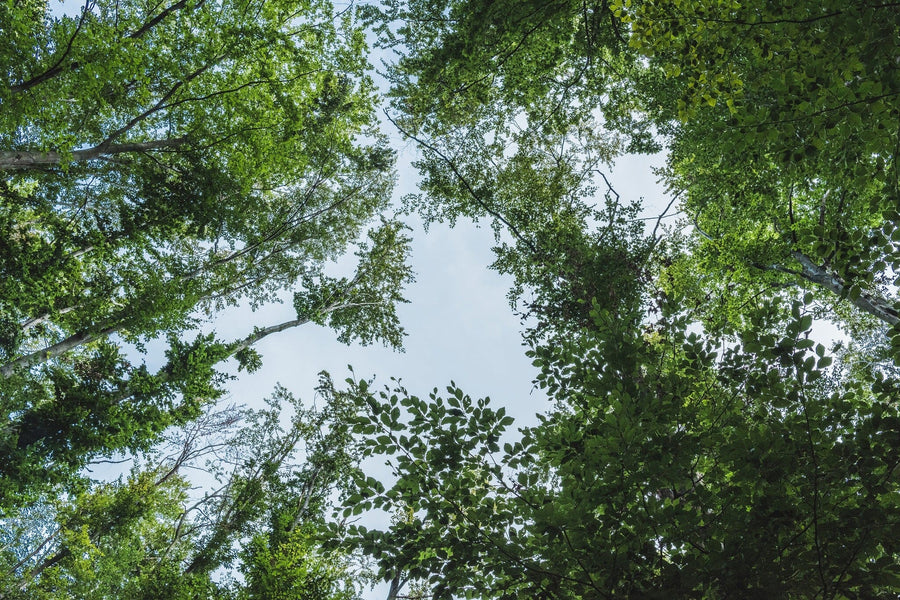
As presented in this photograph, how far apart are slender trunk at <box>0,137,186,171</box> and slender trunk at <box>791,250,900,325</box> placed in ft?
40.8

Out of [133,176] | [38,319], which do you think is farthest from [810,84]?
[38,319]


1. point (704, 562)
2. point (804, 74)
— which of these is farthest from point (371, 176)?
point (704, 562)

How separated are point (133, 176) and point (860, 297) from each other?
14200mm

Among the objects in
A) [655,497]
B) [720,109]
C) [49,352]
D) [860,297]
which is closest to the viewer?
[655,497]

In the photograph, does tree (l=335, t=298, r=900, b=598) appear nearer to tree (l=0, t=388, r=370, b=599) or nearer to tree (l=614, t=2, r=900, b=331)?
tree (l=614, t=2, r=900, b=331)

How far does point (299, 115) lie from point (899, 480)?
1027 cm

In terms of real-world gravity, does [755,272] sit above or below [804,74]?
above

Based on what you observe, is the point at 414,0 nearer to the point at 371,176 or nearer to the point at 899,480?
the point at 899,480

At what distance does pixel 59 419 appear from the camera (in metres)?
9.16

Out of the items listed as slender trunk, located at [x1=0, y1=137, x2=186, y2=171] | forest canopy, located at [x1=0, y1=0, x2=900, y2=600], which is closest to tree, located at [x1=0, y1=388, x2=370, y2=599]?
forest canopy, located at [x1=0, y1=0, x2=900, y2=600]

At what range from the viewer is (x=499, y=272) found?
899 cm

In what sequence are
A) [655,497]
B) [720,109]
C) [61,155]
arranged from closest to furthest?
[655,497] < [61,155] < [720,109]

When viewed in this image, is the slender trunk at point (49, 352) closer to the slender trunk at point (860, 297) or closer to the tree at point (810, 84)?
the tree at point (810, 84)

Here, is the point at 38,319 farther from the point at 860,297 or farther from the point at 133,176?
the point at 860,297
